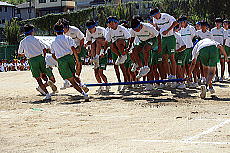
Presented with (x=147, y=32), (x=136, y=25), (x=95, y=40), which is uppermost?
(x=136, y=25)

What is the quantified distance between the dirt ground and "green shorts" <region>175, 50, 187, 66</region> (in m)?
1.42

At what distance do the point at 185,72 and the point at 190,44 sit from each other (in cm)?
96

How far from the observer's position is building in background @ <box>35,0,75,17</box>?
80625 mm

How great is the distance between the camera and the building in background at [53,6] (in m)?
80.6

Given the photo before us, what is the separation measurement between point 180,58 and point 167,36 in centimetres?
123

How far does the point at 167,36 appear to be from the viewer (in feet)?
44.0

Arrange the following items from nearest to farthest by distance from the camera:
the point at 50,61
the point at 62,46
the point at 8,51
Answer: the point at 62,46, the point at 50,61, the point at 8,51

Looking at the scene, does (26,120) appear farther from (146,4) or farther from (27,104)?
(146,4)

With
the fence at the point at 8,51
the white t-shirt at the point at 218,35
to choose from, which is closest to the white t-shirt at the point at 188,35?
the white t-shirt at the point at 218,35

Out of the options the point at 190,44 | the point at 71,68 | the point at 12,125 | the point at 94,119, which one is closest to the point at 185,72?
the point at 190,44

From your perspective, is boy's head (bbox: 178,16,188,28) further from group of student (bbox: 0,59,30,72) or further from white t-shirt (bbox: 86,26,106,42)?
group of student (bbox: 0,59,30,72)

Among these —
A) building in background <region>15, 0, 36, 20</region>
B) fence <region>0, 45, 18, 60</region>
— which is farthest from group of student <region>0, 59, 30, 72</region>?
building in background <region>15, 0, 36, 20</region>

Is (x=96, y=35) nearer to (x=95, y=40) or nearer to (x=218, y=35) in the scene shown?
(x=95, y=40)

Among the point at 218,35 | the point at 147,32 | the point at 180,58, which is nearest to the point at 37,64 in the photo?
the point at 147,32
